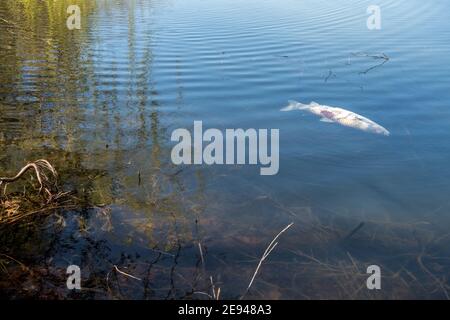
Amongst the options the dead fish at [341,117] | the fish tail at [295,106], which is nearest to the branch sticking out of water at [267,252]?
the dead fish at [341,117]

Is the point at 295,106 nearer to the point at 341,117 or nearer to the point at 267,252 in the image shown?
the point at 341,117

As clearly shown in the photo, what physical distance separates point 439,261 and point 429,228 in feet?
2.10

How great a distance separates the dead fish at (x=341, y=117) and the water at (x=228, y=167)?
4.9 inches

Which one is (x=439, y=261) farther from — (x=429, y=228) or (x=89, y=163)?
(x=89, y=163)

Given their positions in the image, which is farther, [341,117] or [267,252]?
[341,117]

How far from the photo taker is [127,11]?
1816 centimetres

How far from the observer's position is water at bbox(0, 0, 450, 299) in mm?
4527

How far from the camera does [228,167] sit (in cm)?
661

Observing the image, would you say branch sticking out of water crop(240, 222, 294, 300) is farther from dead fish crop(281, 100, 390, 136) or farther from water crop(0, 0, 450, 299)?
dead fish crop(281, 100, 390, 136)

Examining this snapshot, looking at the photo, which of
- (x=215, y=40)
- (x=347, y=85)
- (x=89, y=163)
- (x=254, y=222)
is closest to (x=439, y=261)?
(x=254, y=222)

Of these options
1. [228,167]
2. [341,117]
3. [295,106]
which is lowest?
[228,167]

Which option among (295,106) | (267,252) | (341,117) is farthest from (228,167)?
(295,106)

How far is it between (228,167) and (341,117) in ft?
8.26

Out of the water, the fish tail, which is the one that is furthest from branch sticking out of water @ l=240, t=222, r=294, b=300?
the fish tail
